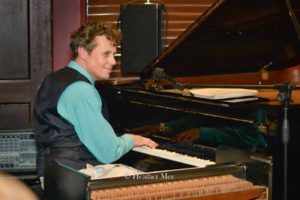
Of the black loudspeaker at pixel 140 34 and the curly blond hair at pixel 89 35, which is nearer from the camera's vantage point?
the curly blond hair at pixel 89 35

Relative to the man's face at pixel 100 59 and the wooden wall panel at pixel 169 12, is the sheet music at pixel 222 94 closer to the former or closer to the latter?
the man's face at pixel 100 59

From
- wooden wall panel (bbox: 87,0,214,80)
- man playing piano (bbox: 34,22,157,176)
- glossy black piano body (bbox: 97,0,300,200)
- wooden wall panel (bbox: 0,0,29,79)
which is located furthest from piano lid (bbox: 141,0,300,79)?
wooden wall panel (bbox: 87,0,214,80)

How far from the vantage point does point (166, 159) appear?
2926 mm

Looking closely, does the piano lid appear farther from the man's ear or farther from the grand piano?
the man's ear

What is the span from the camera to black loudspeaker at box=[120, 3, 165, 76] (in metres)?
4.87

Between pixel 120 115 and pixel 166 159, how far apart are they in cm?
58

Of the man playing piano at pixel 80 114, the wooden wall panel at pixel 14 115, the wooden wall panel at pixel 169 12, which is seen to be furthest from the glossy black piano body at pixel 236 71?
the wooden wall panel at pixel 169 12

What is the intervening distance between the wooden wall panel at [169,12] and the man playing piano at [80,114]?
80.3 inches

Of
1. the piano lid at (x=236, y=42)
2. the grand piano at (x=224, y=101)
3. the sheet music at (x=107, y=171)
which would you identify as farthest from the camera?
the piano lid at (x=236, y=42)

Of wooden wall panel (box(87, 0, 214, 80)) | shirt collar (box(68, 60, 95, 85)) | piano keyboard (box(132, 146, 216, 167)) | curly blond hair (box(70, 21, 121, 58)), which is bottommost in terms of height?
piano keyboard (box(132, 146, 216, 167))

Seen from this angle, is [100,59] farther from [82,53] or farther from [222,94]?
[222,94]

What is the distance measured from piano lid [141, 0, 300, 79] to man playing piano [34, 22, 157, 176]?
448 millimetres

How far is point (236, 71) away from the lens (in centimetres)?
380

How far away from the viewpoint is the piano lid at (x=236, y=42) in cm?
326
